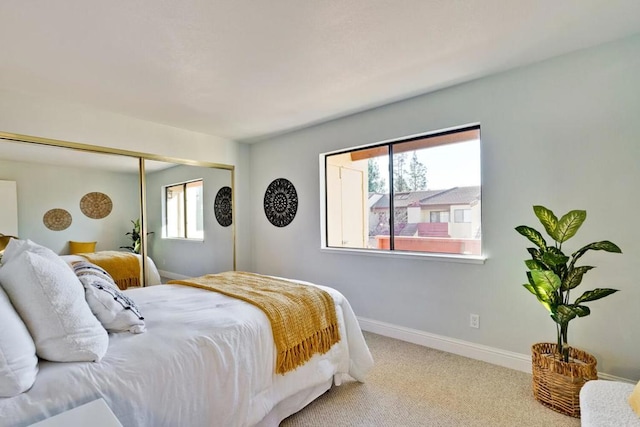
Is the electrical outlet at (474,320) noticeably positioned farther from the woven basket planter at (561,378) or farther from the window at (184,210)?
the window at (184,210)

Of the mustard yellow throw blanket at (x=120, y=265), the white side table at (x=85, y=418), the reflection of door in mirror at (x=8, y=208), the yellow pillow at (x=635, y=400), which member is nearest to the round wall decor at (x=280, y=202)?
the mustard yellow throw blanket at (x=120, y=265)

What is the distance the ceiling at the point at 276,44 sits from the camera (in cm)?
170

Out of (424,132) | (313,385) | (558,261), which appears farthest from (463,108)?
(313,385)

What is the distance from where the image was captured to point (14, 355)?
1.02m

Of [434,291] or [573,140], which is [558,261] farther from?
[434,291]

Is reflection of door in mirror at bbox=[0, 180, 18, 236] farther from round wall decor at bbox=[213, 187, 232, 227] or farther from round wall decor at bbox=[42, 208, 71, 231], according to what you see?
round wall decor at bbox=[213, 187, 232, 227]

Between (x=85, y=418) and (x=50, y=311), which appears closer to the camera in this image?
(x=85, y=418)

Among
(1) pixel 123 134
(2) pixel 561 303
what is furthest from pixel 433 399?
(1) pixel 123 134

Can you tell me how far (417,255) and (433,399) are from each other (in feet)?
4.13

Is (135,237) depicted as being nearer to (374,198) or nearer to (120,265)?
(120,265)

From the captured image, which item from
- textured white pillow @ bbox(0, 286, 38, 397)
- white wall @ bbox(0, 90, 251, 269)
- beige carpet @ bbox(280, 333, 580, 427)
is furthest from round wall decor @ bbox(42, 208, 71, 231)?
beige carpet @ bbox(280, 333, 580, 427)

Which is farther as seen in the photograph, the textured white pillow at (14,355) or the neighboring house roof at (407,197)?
the neighboring house roof at (407,197)

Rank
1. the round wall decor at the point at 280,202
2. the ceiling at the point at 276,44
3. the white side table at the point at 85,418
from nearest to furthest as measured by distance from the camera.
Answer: the white side table at the point at 85,418
the ceiling at the point at 276,44
the round wall decor at the point at 280,202

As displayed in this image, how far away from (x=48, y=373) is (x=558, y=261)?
8.38ft
